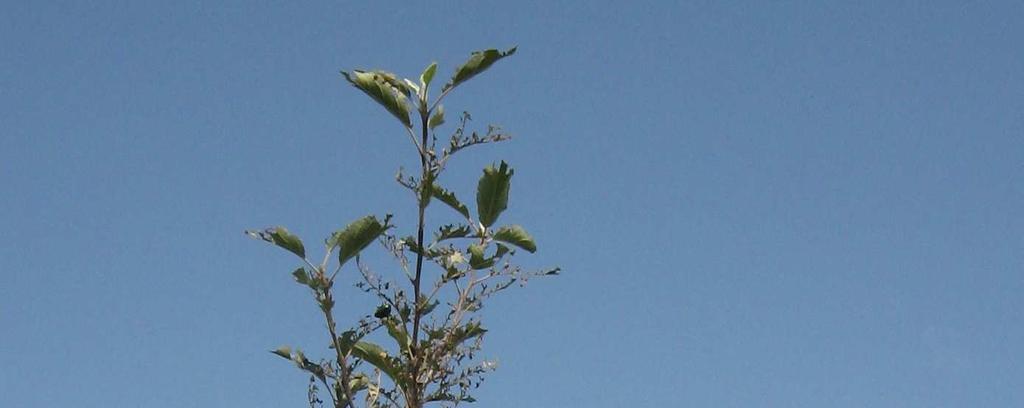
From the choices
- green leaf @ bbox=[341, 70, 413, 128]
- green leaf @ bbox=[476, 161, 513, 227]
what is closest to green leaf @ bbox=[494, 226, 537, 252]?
green leaf @ bbox=[476, 161, 513, 227]

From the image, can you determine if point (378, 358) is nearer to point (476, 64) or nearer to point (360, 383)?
point (360, 383)

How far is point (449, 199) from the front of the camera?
7.72 metres

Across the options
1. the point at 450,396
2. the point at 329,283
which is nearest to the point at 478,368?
the point at 450,396

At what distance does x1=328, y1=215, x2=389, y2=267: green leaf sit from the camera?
7047mm

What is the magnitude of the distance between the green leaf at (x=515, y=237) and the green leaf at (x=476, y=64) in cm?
101

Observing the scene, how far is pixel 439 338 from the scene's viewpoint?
771 centimetres

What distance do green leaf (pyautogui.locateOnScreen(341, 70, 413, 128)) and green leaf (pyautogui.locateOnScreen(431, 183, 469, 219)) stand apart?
45 centimetres

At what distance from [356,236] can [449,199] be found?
853mm

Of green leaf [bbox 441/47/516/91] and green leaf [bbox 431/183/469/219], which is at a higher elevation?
green leaf [bbox 441/47/516/91]

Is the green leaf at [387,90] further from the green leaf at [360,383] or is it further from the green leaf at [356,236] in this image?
the green leaf at [360,383]

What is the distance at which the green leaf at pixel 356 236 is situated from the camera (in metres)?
7.05

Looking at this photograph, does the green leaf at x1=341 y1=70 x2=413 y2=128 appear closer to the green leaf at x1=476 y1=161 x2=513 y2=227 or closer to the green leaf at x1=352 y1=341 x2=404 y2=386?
the green leaf at x1=476 y1=161 x2=513 y2=227

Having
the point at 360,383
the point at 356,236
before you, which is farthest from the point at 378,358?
the point at 356,236

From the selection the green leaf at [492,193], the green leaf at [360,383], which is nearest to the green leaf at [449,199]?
the green leaf at [492,193]
